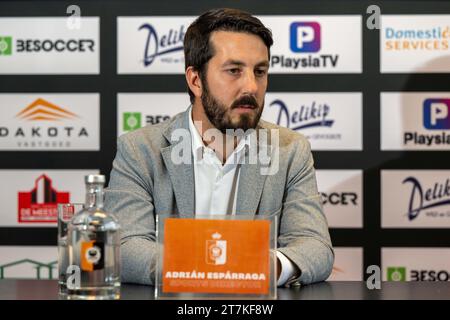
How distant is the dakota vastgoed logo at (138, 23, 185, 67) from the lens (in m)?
3.43

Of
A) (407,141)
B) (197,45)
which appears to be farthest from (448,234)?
(197,45)

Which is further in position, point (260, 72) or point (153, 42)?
point (153, 42)

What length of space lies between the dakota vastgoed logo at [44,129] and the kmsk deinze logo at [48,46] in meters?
0.18

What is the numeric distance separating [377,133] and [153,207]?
1.59 m

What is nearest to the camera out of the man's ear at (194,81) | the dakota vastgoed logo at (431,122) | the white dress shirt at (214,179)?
the white dress shirt at (214,179)

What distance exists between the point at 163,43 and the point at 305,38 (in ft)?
2.18

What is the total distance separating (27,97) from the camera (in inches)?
136

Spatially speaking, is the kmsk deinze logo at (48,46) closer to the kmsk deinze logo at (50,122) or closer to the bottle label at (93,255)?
the kmsk deinze logo at (50,122)

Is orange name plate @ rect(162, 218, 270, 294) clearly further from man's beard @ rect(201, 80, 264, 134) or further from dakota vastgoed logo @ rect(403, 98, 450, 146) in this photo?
dakota vastgoed logo @ rect(403, 98, 450, 146)

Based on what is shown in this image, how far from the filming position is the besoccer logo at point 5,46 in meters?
3.47

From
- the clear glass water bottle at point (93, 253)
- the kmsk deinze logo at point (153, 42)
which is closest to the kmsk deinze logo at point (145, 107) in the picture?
the kmsk deinze logo at point (153, 42)

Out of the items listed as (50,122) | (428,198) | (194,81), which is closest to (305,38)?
(428,198)

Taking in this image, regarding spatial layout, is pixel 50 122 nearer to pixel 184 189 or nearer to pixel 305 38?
pixel 305 38

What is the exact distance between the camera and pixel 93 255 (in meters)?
1.34
